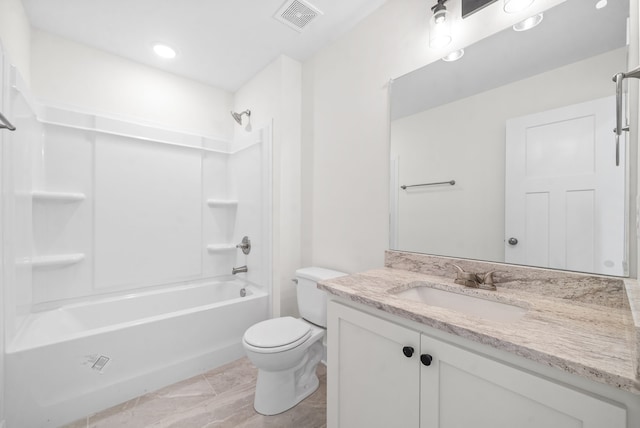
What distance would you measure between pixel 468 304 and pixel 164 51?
2.77 m

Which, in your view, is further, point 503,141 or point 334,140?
point 334,140

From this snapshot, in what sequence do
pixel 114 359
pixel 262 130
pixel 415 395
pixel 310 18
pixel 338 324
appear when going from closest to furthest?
1. pixel 415 395
2. pixel 338 324
3. pixel 114 359
4. pixel 310 18
5. pixel 262 130

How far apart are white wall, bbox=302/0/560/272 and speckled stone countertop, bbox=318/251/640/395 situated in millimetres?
487

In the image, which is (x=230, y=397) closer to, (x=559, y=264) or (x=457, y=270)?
(x=457, y=270)

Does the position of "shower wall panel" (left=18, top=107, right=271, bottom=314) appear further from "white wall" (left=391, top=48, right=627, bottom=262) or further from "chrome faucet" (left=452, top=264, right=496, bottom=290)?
"chrome faucet" (left=452, top=264, right=496, bottom=290)

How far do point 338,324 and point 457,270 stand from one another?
1.97 ft

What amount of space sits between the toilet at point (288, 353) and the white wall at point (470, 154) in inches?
28.8

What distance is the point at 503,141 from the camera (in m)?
1.20

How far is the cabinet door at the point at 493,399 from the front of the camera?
57 centimetres

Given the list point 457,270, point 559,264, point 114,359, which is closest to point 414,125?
point 457,270

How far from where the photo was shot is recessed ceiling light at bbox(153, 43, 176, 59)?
2.12 metres

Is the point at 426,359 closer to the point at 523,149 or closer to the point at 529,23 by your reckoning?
the point at 523,149

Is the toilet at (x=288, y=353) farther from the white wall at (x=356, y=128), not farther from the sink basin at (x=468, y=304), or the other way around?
the sink basin at (x=468, y=304)

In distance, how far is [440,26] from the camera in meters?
1.38
